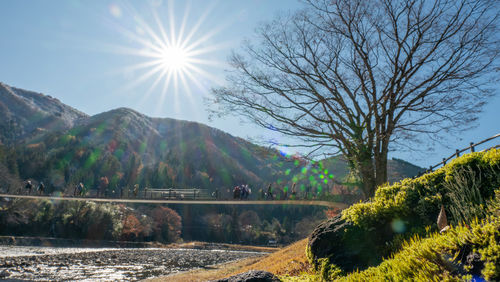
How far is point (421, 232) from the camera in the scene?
6.05m

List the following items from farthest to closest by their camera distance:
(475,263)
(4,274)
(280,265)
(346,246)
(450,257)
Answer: (4,274) < (280,265) < (346,246) < (450,257) < (475,263)

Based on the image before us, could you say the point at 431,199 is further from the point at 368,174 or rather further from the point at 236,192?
the point at 236,192

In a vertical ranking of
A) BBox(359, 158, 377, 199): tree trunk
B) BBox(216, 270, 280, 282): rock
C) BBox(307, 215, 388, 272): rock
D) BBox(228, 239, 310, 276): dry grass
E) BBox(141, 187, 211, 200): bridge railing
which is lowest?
BBox(228, 239, 310, 276): dry grass

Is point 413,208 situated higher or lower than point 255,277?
higher

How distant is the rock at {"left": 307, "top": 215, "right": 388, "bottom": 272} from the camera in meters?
6.26

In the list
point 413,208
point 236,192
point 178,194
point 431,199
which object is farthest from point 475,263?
point 178,194

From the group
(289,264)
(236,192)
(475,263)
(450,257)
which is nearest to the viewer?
(475,263)

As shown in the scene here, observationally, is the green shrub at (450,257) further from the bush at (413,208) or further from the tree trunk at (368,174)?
the tree trunk at (368,174)

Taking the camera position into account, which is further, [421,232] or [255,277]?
[255,277]

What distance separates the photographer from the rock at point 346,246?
626 cm

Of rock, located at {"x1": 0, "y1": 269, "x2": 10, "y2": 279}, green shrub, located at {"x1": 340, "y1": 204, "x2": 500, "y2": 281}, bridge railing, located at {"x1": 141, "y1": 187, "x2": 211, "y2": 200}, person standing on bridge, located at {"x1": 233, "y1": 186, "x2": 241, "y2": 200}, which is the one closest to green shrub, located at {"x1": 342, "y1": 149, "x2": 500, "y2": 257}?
green shrub, located at {"x1": 340, "y1": 204, "x2": 500, "y2": 281}

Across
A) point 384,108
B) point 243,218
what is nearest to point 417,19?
point 384,108

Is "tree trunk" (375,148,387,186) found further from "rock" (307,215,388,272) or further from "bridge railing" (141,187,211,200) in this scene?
"bridge railing" (141,187,211,200)

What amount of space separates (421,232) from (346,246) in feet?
4.82
